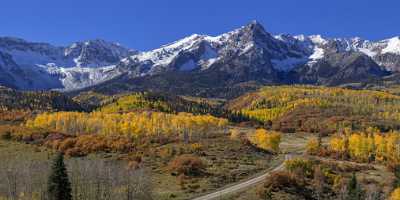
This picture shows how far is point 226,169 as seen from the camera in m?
140

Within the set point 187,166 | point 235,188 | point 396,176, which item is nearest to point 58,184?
point 235,188

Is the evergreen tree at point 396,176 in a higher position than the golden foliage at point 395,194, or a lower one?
higher

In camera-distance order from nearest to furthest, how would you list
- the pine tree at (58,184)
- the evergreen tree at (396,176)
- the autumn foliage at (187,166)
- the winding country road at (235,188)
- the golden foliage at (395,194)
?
the pine tree at (58,184) < the winding country road at (235,188) < the golden foliage at (395,194) < the autumn foliage at (187,166) < the evergreen tree at (396,176)

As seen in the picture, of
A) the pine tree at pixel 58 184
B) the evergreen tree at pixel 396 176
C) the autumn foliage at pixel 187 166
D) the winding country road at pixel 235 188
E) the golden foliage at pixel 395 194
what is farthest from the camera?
the evergreen tree at pixel 396 176

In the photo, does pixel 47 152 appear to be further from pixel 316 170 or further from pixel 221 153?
pixel 316 170

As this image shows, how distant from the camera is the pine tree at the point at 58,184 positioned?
290 ft

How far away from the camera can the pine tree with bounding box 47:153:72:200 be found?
8838 cm

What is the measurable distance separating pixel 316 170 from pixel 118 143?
214 feet

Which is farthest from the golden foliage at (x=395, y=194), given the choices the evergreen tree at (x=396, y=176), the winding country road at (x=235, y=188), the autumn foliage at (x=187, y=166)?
the autumn foliage at (x=187, y=166)

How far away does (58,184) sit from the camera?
291ft

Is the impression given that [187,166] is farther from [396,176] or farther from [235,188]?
[396,176]

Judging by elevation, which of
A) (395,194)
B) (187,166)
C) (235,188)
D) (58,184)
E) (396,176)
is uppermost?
(58,184)

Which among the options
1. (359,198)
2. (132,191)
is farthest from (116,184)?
(359,198)

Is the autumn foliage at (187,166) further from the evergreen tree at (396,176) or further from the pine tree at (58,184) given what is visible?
the evergreen tree at (396,176)
